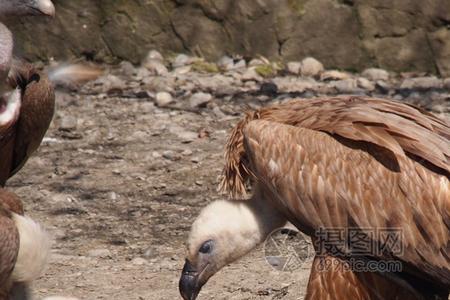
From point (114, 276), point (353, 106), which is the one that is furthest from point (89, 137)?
point (353, 106)

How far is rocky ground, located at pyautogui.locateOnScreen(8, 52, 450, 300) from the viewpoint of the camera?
5.92m

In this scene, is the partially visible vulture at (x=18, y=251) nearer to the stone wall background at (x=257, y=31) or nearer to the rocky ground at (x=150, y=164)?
the rocky ground at (x=150, y=164)

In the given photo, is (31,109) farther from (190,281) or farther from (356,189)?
(356,189)

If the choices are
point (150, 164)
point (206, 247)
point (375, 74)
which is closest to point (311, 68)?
point (375, 74)

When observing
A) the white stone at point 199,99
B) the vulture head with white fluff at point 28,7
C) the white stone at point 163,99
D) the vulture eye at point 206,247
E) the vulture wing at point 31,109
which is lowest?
the white stone at point 163,99

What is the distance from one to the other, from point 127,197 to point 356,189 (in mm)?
2516

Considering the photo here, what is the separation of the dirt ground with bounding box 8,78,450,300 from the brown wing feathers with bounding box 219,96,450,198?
85 centimetres

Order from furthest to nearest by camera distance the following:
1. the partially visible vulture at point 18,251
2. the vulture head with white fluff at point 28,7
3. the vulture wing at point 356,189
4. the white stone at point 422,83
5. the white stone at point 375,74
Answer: the white stone at point 375,74 → the white stone at point 422,83 → the vulture head with white fluff at point 28,7 → the vulture wing at point 356,189 → the partially visible vulture at point 18,251

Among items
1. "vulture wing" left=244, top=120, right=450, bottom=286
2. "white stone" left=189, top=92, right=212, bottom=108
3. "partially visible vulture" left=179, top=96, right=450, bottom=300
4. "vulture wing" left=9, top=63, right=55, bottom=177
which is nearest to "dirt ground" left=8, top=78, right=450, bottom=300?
"white stone" left=189, top=92, right=212, bottom=108

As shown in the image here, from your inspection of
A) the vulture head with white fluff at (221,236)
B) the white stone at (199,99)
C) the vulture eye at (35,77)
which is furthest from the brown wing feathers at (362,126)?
the white stone at (199,99)

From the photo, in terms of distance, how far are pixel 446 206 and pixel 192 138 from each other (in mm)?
3393

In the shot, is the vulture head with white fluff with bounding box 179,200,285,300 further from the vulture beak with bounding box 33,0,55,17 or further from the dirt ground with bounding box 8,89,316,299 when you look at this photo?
the vulture beak with bounding box 33,0,55,17

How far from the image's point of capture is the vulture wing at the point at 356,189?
4.74 m

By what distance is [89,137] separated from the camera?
8109mm
